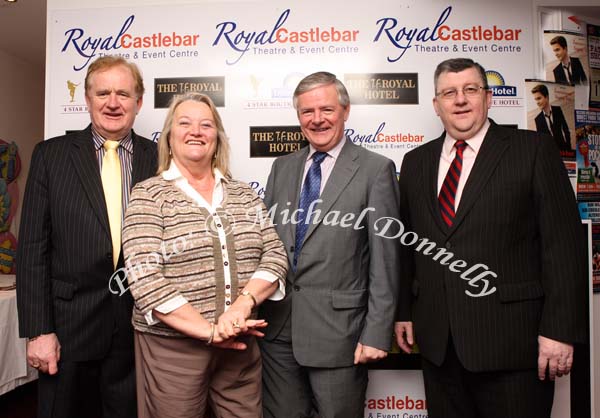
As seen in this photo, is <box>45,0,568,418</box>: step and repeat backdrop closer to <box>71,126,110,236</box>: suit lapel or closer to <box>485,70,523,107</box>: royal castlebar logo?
<box>485,70,523,107</box>: royal castlebar logo

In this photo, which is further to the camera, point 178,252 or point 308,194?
point 308,194

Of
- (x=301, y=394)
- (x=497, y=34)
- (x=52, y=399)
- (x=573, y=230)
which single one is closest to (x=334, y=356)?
(x=301, y=394)

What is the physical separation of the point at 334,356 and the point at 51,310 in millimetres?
1119

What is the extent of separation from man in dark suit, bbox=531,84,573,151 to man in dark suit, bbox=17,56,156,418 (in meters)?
2.19

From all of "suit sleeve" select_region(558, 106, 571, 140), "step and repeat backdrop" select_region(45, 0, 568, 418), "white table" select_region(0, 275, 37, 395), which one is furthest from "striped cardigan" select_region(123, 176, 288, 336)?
"white table" select_region(0, 275, 37, 395)

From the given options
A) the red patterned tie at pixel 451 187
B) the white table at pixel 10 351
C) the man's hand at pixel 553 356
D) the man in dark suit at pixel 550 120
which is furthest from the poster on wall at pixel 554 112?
the white table at pixel 10 351

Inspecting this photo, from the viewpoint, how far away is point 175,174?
148cm

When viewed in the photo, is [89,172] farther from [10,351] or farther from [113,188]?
[10,351]

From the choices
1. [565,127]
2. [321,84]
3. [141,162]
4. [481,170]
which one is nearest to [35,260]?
[141,162]

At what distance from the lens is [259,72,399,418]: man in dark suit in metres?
1.62

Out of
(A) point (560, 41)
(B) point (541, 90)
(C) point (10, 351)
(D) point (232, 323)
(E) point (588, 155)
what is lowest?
(C) point (10, 351)

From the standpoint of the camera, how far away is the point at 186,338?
4.52 feet

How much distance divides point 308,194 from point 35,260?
3.61 feet

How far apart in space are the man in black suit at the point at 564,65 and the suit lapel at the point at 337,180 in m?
1.56
